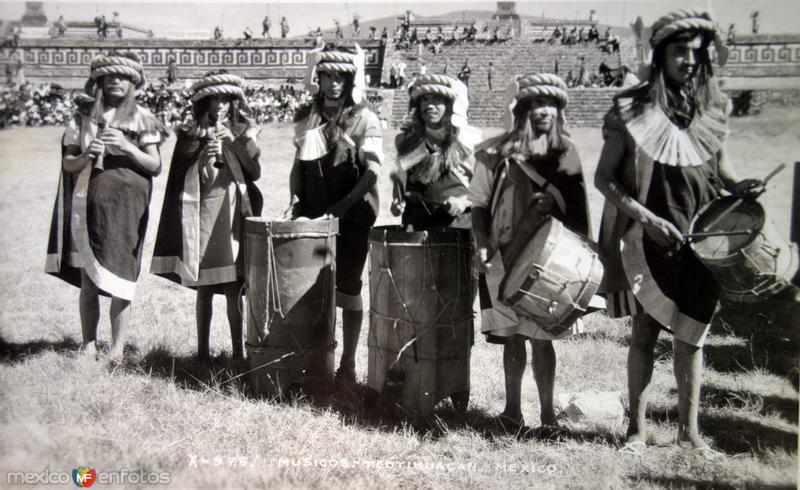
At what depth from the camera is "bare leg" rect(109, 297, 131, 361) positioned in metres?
4.84

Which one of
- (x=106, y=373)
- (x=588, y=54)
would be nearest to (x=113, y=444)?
(x=106, y=373)

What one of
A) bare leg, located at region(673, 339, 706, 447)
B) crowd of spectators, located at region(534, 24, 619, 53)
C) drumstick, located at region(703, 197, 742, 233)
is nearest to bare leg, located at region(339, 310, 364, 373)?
bare leg, located at region(673, 339, 706, 447)

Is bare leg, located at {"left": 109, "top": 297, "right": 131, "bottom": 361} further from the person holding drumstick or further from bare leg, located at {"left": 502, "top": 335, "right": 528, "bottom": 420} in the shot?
bare leg, located at {"left": 502, "top": 335, "right": 528, "bottom": 420}

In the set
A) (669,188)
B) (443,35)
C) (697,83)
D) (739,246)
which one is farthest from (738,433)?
(443,35)

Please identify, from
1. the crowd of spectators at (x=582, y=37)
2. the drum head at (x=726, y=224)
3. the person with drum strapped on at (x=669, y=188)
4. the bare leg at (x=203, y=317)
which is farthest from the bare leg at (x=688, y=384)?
the crowd of spectators at (x=582, y=37)

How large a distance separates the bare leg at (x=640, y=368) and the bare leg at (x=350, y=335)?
1.81 meters

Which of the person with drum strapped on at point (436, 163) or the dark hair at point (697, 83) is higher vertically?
the dark hair at point (697, 83)

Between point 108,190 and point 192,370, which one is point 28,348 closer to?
point 192,370

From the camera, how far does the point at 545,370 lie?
13.3ft

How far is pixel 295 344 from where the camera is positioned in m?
4.55

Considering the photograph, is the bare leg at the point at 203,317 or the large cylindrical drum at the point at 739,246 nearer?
the large cylindrical drum at the point at 739,246

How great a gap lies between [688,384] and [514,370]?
0.92 metres

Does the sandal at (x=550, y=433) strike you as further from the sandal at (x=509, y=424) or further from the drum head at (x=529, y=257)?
the drum head at (x=529, y=257)

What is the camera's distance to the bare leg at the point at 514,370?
4137 millimetres
